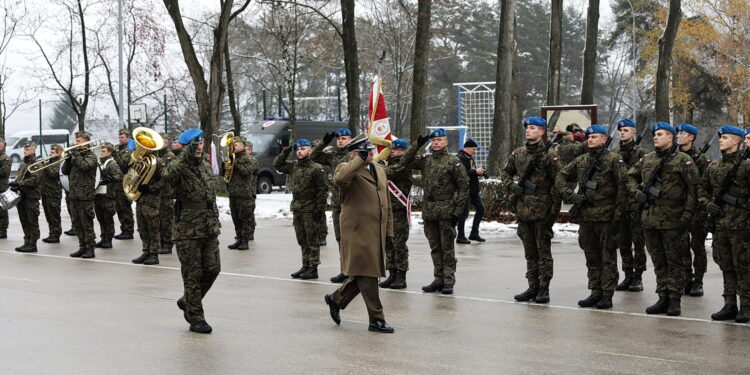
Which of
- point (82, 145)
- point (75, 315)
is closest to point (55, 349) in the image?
point (75, 315)

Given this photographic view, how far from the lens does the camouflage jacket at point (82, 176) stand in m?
17.3

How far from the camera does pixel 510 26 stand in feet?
93.2

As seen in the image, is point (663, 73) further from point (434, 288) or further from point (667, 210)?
point (667, 210)

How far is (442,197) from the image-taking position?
12.2 meters

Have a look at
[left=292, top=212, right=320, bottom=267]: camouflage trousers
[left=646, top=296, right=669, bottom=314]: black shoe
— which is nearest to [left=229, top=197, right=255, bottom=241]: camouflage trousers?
[left=292, top=212, right=320, bottom=267]: camouflage trousers

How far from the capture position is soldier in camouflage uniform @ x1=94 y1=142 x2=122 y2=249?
1798cm

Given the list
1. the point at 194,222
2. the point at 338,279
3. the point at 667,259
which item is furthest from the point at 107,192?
the point at 667,259

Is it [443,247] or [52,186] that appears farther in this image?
[52,186]

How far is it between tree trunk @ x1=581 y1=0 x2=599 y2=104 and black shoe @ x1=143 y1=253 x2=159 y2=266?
22.2 meters

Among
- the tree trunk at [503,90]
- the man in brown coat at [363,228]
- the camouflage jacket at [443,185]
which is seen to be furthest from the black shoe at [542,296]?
the tree trunk at [503,90]

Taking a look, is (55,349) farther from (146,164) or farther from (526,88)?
(526,88)

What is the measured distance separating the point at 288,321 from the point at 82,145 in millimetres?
8325

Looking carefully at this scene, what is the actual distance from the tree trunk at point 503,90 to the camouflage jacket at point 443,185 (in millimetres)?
15989

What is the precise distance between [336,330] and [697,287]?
4.90m
